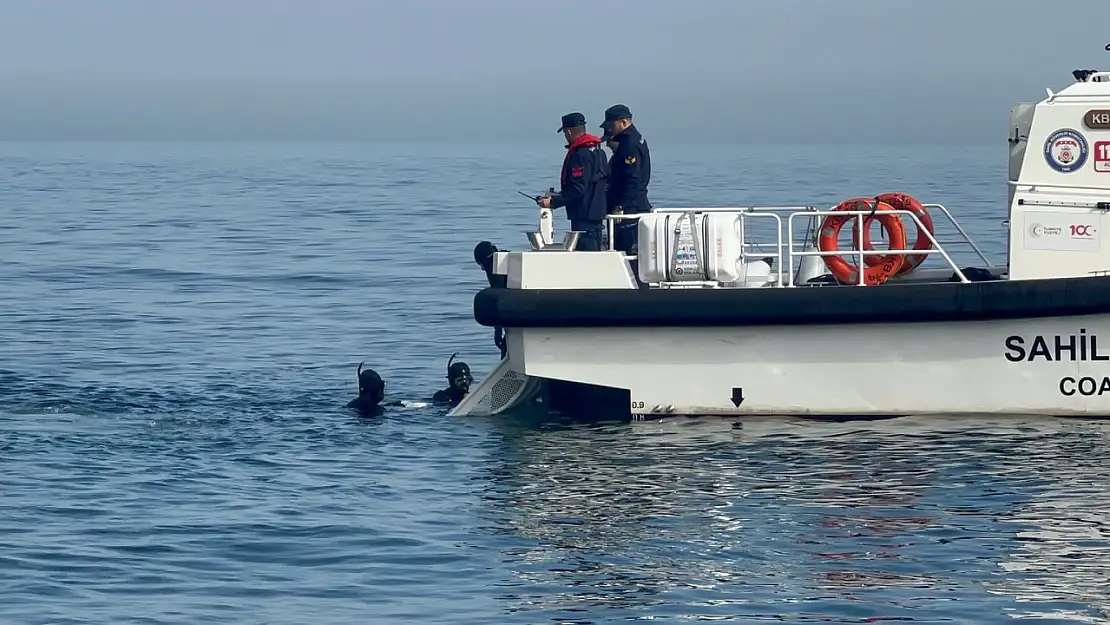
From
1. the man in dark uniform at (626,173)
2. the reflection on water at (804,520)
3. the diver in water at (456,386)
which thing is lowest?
the reflection on water at (804,520)

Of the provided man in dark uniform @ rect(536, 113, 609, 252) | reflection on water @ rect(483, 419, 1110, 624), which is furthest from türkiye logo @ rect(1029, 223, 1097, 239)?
man in dark uniform @ rect(536, 113, 609, 252)

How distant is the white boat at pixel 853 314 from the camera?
9.74 meters

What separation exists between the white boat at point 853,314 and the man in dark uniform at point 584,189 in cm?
46

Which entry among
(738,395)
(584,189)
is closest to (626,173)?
(584,189)

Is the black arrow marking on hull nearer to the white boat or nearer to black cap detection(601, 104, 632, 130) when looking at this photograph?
the white boat

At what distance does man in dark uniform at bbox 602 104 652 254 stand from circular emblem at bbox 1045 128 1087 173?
252cm

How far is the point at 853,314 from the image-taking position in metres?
9.77

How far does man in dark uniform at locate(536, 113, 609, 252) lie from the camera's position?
10.7m

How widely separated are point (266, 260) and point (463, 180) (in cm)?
2650

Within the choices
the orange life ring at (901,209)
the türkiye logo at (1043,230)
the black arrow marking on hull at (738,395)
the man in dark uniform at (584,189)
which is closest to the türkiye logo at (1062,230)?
the türkiye logo at (1043,230)

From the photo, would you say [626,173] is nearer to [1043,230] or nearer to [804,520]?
[1043,230]

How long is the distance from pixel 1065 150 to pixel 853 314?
160 centimetres

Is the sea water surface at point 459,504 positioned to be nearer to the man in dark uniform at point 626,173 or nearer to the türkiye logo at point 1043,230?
the türkiye logo at point 1043,230

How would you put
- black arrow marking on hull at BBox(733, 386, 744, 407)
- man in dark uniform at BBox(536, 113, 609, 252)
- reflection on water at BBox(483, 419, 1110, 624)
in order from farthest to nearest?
1. man in dark uniform at BBox(536, 113, 609, 252)
2. black arrow marking on hull at BBox(733, 386, 744, 407)
3. reflection on water at BBox(483, 419, 1110, 624)
